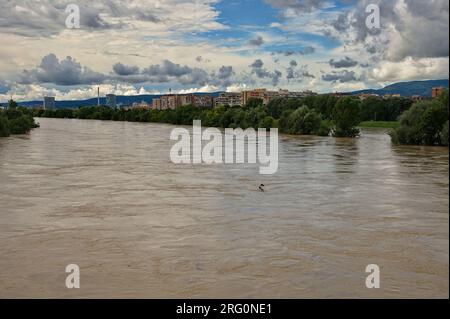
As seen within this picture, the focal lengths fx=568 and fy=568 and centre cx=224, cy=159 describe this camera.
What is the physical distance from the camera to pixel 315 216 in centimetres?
1142

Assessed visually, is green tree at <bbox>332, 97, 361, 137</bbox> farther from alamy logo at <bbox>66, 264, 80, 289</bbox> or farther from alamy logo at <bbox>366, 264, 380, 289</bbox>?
alamy logo at <bbox>66, 264, 80, 289</bbox>

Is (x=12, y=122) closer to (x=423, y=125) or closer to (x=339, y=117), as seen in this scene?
(x=339, y=117)

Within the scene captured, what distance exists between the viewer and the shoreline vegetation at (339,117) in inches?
1242

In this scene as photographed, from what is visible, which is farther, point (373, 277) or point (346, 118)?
point (346, 118)

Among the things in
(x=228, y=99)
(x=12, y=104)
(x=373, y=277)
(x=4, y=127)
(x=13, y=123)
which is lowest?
(x=373, y=277)

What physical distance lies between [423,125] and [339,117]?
10.1 meters

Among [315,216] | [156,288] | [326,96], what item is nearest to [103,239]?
[156,288]

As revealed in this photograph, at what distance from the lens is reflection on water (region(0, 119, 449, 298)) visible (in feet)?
23.5

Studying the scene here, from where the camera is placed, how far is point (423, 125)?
3142 cm

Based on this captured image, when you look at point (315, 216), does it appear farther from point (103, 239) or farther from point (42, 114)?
point (42, 114)

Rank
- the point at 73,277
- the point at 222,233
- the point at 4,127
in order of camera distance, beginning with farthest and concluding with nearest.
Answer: the point at 4,127 < the point at 222,233 < the point at 73,277

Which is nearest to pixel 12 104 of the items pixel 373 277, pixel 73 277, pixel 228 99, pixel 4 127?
pixel 4 127

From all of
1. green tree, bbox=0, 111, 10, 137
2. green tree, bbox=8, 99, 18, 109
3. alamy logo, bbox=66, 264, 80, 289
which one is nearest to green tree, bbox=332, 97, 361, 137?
green tree, bbox=0, 111, 10, 137

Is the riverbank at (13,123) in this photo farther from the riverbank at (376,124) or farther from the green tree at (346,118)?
the riverbank at (376,124)
